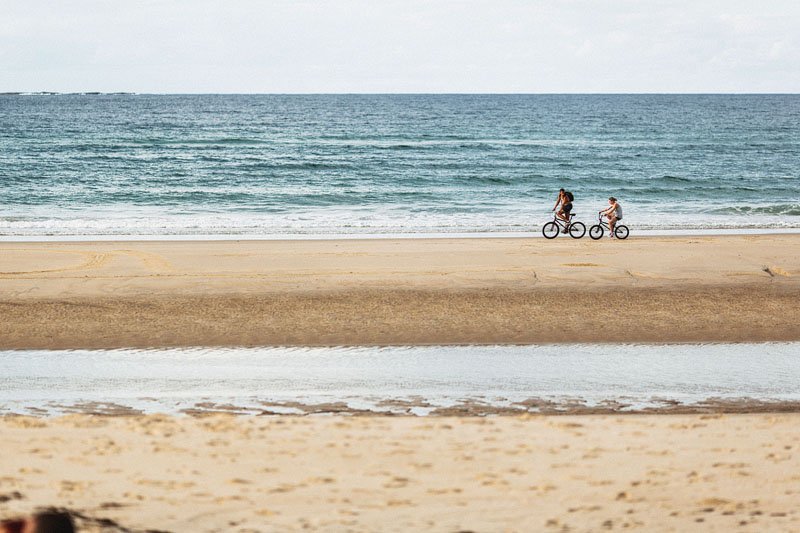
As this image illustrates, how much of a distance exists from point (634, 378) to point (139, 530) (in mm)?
7551

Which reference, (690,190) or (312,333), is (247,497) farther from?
(690,190)

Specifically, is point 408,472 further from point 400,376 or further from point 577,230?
point 577,230

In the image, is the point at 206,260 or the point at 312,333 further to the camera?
the point at 206,260

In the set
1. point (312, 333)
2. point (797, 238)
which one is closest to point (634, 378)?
point (312, 333)

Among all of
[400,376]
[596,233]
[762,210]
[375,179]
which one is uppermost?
[375,179]

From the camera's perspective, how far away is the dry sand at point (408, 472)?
6.37 m

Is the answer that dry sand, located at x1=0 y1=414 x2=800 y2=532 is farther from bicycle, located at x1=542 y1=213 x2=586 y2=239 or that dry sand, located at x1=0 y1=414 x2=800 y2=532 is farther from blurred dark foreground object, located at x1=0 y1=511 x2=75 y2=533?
bicycle, located at x1=542 y1=213 x2=586 y2=239

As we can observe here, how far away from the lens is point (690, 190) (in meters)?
39.8

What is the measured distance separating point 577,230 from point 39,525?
2173cm

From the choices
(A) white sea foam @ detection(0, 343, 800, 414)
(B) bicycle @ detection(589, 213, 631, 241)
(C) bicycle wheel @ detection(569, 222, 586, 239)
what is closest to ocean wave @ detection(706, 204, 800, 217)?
(B) bicycle @ detection(589, 213, 631, 241)

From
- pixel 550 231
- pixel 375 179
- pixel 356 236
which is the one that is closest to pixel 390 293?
pixel 356 236

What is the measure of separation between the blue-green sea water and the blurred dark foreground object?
2242 centimetres

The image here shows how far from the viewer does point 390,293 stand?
642 inches

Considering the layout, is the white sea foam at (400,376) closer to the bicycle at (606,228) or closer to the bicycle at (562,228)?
the bicycle at (606,228)
